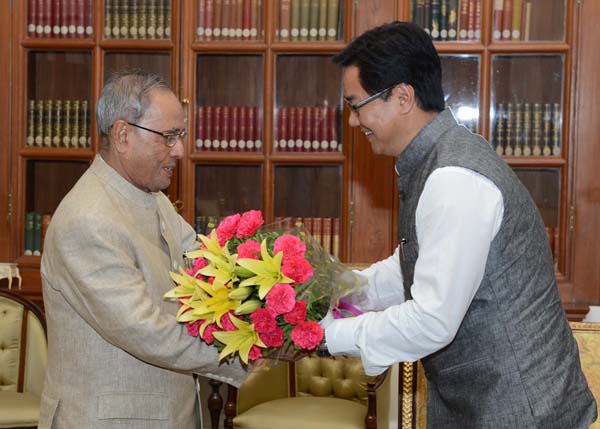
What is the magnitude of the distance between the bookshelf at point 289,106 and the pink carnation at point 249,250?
230 centimetres

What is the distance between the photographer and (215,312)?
190cm

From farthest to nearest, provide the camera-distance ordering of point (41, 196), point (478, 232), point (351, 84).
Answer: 1. point (41, 196)
2. point (351, 84)
3. point (478, 232)

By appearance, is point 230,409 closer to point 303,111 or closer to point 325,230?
point 325,230

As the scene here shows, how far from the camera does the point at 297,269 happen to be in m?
1.86

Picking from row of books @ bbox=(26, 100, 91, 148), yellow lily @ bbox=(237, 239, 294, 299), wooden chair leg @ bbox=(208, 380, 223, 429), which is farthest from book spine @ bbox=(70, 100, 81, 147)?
yellow lily @ bbox=(237, 239, 294, 299)

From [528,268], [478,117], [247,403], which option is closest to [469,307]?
[528,268]

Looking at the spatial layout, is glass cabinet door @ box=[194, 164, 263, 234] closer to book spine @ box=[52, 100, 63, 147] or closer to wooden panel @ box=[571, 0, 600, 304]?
book spine @ box=[52, 100, 63, 147]

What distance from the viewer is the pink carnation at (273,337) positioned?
1.90m

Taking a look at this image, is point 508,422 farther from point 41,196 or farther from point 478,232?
point 41,196

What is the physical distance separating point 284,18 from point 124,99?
2.14 m

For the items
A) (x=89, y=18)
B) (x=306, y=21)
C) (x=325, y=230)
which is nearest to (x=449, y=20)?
(x=306, y=21)

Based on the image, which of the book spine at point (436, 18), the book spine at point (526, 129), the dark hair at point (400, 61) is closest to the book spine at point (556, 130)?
the book spine at point (526, 129)

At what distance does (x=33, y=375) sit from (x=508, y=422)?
2486 mm

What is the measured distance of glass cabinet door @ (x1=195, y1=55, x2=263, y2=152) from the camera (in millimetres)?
4281
